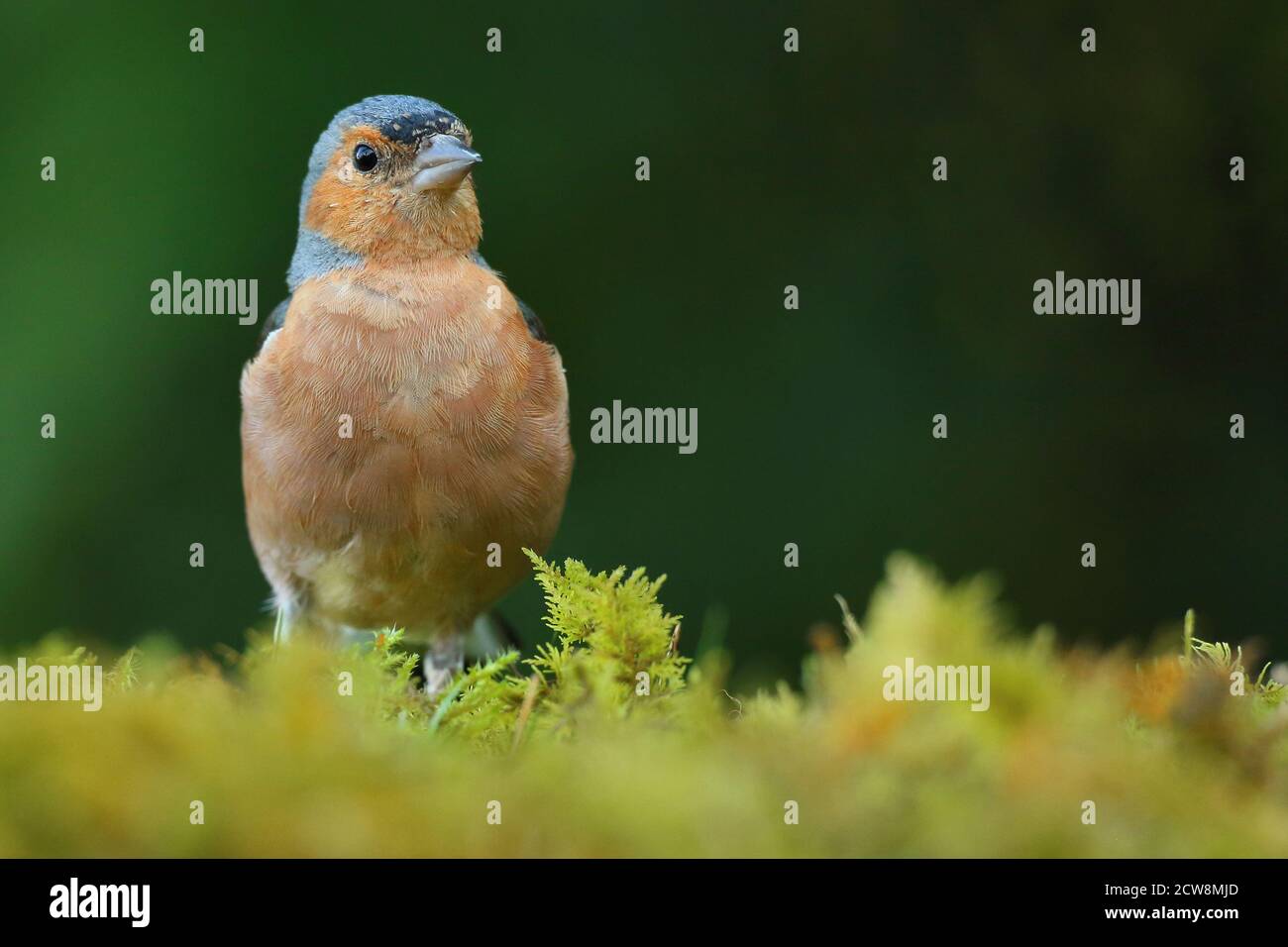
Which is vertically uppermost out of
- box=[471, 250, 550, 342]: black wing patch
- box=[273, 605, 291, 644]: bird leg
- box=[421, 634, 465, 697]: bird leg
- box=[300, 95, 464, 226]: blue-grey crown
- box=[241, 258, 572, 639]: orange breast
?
box=[300, 95, 464, 226]: blue-grey crown

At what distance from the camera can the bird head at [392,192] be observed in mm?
4457

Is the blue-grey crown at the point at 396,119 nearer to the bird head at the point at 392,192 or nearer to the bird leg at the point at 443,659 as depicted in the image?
the bird head at the point at 392,192

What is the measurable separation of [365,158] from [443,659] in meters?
1.85

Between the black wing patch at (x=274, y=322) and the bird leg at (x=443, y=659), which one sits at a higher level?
the black wing patch at (x=274, y=322)

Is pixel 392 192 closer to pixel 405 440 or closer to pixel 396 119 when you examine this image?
pixel 396 119

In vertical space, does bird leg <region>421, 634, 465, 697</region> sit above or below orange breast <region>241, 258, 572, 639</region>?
below

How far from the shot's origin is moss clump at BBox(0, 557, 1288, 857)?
1.25 meters

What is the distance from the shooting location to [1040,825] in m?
1.33

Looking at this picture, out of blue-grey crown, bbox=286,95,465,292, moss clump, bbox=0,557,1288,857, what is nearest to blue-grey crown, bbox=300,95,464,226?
blue-grey crown, bbox=286,95,465,292

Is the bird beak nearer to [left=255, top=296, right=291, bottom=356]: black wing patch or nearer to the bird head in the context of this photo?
the bird head

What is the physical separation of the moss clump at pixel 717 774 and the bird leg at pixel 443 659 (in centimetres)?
312

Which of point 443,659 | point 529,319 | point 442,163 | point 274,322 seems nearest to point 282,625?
point 443,659

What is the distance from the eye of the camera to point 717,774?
138 centimetres

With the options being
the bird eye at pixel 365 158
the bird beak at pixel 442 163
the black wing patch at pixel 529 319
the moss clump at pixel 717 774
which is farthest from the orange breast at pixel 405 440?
the moss clump at pixel 717 774
